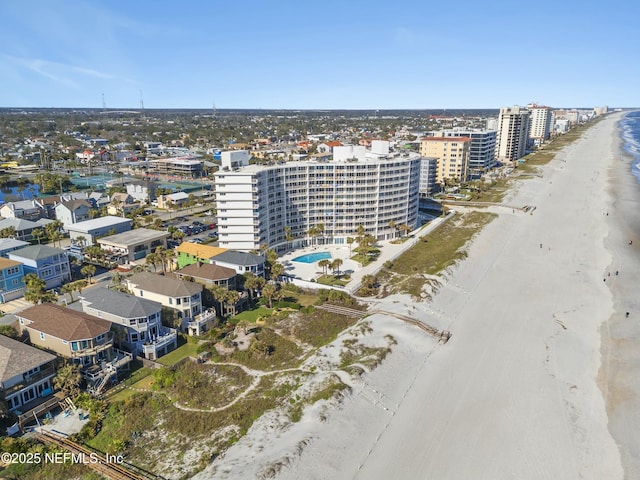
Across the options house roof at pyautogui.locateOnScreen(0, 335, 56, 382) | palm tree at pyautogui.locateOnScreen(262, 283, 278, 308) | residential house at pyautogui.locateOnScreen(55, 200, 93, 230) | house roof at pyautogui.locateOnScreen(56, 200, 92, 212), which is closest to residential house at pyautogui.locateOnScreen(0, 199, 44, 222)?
residential house at pyautogui.locateOnScreen(55, 200, 93, 230)

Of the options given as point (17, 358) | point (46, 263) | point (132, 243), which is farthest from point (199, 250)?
point (17, 358)

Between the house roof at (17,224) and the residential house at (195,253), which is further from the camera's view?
the house roof at (17,224)

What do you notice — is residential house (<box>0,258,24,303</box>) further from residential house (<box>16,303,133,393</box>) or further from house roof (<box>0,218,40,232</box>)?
house roof (<box>0,218,40,232</box>)

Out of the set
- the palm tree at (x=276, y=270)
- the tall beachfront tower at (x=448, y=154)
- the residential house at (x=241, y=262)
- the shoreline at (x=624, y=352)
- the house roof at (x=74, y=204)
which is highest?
the tall beachfront tower at (x=448, y=154)

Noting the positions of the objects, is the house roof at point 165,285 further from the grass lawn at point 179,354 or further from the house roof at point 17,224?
the house roof at point 17,224

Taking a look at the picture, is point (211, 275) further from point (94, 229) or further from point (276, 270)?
point (94, 229)

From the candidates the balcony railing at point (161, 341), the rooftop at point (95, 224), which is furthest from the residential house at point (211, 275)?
the rooftop at point (95, 224)
